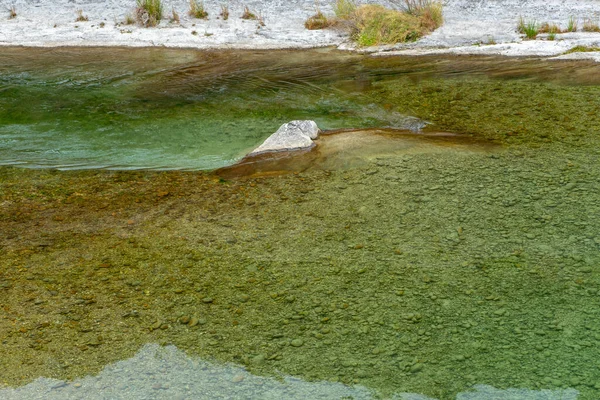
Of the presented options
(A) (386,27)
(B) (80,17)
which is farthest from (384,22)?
(B) (80,17)

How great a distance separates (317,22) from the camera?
12.0 metres

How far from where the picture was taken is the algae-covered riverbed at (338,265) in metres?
3.54

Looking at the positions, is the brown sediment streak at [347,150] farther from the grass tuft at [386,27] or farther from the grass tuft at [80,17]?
the grass tuft at [80,17]

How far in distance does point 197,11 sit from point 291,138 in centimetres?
661

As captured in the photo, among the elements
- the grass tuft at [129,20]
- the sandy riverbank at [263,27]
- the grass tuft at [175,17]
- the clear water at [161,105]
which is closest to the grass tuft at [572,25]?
the sandy riverbank at [263,27]

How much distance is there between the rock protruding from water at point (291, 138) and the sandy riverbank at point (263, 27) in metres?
4.54

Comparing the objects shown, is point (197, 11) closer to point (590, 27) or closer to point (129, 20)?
point (129, 20)

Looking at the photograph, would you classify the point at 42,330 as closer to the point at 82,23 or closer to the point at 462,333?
the point at 462,333

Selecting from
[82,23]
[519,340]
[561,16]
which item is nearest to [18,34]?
[82,23]

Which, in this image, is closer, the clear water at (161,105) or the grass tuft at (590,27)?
the clear water at (161,105)

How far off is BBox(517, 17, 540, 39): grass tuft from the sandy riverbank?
14cm

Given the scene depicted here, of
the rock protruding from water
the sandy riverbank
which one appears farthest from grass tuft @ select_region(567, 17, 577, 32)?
the rock protruding from water

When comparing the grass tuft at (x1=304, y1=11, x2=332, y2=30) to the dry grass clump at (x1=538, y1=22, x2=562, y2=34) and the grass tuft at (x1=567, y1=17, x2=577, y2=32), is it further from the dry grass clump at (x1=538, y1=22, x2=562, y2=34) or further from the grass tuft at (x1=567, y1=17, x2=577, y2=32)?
the grass tuft at (x1=567, y1=17, x2=577, y2=32)

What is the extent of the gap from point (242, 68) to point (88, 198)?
5.11 m
